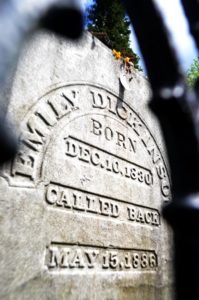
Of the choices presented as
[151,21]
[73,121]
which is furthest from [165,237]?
[151,21]

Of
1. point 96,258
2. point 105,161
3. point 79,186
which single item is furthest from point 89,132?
point 96,258

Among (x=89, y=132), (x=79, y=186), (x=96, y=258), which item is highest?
(x=89, y=132)

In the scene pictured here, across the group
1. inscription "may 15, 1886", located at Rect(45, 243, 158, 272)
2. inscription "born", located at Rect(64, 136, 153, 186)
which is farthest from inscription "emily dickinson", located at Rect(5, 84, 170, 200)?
inscription "may 15, 1886", located at Rect(45, 243, 158, 272)

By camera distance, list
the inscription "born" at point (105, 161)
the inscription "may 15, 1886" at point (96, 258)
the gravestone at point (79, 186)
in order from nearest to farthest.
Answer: the gravestone at point (79, 186) → the inscription "may 15, 1886" at point (96, 258) → the inscription "born" at point (105, 161)

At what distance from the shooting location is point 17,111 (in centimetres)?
228

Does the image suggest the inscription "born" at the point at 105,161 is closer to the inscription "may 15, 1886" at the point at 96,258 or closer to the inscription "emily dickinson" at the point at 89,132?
the inscription "emily dickinson" at the point at 89,132

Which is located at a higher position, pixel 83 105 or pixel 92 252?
pixel 83 105

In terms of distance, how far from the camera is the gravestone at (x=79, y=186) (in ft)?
6.73

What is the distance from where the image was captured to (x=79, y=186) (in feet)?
8.34

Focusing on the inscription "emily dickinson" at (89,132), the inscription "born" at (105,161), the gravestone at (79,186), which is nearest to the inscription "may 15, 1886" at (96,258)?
the gravestone at (79,186)

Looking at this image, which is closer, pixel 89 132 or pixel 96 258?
pixel 96 258

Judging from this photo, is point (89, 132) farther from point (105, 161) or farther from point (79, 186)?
point (79, 186)

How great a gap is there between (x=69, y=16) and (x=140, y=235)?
9.37 ft

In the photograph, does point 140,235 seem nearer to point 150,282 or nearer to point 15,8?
point 150,282
